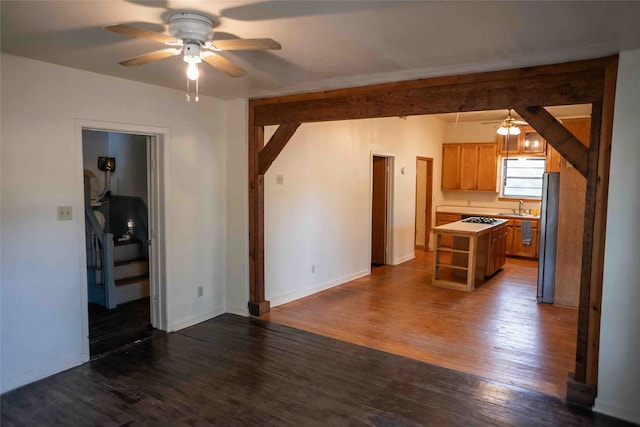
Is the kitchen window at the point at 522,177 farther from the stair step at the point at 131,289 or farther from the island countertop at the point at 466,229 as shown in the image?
the stair step at the point at 131,289

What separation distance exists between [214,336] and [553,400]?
293 cm

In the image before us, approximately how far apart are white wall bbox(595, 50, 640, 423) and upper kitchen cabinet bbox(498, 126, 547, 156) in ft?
18.9

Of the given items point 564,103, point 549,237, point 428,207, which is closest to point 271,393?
point 564,103

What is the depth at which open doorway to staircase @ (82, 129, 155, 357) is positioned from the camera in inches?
171

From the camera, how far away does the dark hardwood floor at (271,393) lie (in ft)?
9.02

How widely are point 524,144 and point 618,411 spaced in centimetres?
635

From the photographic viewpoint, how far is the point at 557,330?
4.38 metres

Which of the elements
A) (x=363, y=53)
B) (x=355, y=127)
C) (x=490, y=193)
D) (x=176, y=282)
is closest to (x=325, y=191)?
(x=355, y=127)

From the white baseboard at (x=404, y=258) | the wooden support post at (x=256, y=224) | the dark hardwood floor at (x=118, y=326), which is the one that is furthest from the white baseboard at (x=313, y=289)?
the dark hardwood floor at (x=118, y=326)

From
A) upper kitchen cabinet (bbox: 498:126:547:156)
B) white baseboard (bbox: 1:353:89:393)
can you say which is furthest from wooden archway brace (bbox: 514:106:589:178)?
upper kitchen cabinet (bbox: 498:126:547:156)

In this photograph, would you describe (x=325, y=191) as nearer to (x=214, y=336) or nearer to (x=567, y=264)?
(x=214, y=336)

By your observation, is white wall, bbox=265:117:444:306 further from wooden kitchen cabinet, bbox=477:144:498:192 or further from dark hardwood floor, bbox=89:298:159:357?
wooden kitchen cabinet, bbox=477:144:498:192

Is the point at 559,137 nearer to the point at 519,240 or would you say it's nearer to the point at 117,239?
the point at 117,239

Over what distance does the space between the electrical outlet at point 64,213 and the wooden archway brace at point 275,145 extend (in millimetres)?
1858
